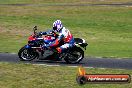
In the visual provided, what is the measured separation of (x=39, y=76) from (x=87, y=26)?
27.8 m

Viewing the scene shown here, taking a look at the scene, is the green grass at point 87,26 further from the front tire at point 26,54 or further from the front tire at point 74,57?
the front tire at point 26,54

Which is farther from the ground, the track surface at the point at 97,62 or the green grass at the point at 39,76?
the green grass at the point at 39,76

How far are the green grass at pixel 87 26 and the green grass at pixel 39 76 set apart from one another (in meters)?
6.17

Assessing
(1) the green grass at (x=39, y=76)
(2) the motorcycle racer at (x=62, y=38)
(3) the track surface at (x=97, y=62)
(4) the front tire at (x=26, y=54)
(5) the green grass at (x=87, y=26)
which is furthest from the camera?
(5) the green grass at (x=87, y=26)

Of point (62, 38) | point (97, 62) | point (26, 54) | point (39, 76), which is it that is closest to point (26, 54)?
point (26, 54)

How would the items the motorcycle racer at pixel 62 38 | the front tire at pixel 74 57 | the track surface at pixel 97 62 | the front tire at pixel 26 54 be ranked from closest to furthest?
the track surface at pixel 97 62 < the motorcycle racer at pixel 62 38 < the front tire at pixel 74 57 < the front tire at pixel 26 54

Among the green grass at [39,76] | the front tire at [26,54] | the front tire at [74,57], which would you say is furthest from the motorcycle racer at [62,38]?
the green grass at [39,76]

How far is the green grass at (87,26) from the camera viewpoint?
28578mm

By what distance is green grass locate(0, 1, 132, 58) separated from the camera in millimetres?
28578

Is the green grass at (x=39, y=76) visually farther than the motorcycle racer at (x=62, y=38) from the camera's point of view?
No

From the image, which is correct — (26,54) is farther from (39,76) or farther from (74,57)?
(39,76)

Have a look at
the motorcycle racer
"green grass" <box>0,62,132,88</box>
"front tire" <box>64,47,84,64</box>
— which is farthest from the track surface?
"green grass" <box>0,62,132,88</box>

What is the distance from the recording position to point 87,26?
44.0 m

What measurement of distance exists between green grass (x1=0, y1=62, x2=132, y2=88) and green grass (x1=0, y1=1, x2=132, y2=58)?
617cm
